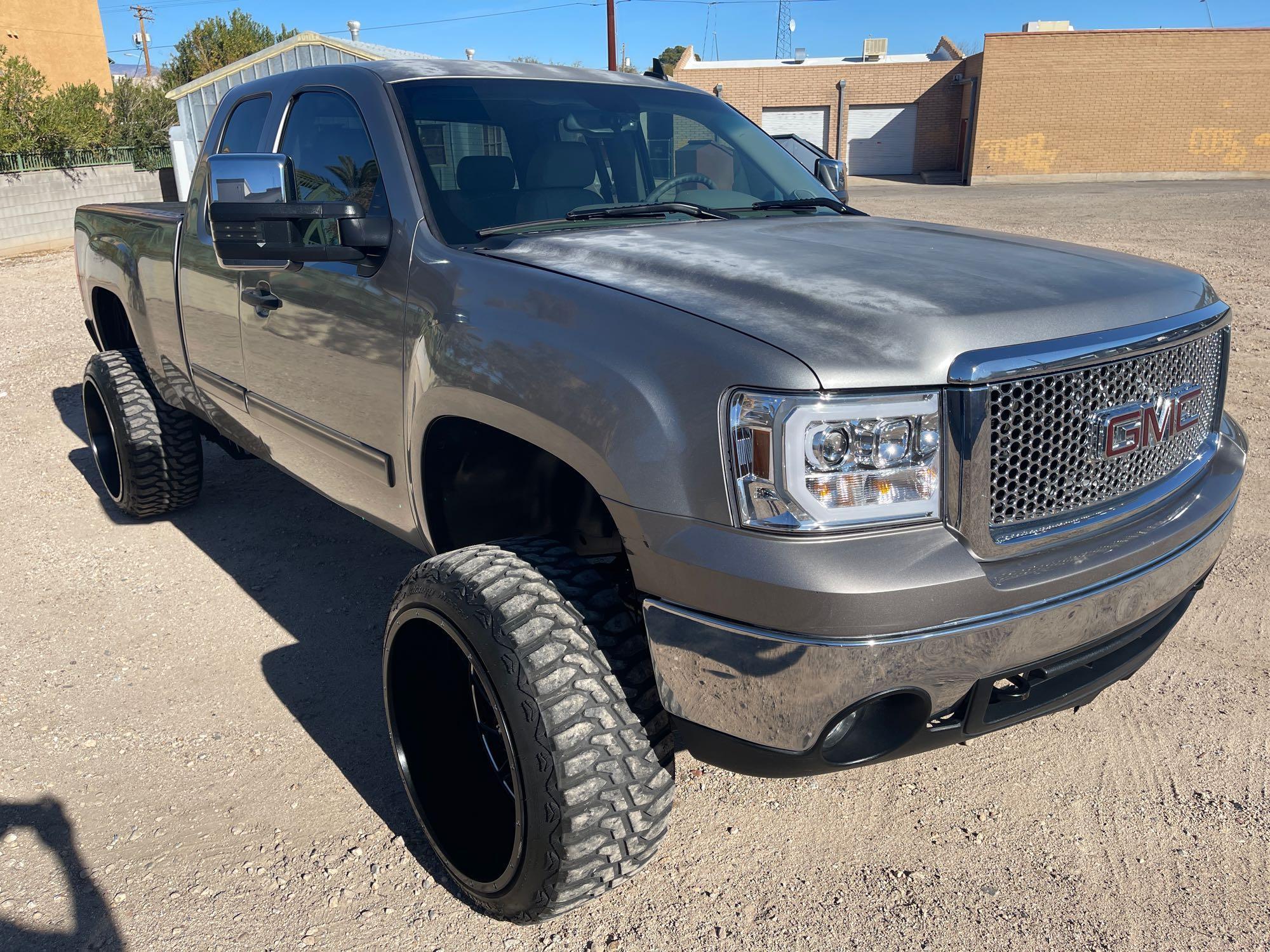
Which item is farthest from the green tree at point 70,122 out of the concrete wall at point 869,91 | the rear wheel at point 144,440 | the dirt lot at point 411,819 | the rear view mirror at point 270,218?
the concrete wall at point 869,91

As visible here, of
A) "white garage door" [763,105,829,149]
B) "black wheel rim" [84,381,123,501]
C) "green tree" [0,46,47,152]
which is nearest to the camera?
"black wheel rim" [84,381,123,501]

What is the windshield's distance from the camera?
9.16 feet

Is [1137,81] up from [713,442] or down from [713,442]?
up

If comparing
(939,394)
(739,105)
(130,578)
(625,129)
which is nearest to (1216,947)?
(939,394)

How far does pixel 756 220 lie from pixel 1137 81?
118 ft

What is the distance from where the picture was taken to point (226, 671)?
345 centimetres

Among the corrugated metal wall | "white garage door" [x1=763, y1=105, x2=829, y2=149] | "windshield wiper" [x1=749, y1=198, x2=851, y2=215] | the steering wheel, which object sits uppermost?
the corrugated metal wall

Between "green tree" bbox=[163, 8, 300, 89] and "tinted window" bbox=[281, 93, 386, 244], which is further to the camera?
"green tree" bbox=[163, 8, 300, 89]

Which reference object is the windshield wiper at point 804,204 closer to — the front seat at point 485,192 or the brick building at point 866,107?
the front seat at point 485,192

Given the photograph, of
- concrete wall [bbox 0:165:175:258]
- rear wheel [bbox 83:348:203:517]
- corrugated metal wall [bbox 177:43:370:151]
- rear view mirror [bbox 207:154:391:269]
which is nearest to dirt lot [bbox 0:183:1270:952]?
rear wheel [bbox 83:348:203:517]

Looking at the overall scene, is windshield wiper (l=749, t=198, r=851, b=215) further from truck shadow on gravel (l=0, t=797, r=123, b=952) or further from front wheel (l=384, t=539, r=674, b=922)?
truck shadow on gravel (l=0, t=797, r=123, b=952)

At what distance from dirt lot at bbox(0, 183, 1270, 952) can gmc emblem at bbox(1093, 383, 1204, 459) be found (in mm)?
1095

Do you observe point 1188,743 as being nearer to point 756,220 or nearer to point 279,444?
point 756,220

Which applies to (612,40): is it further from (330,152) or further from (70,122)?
(330,152)
